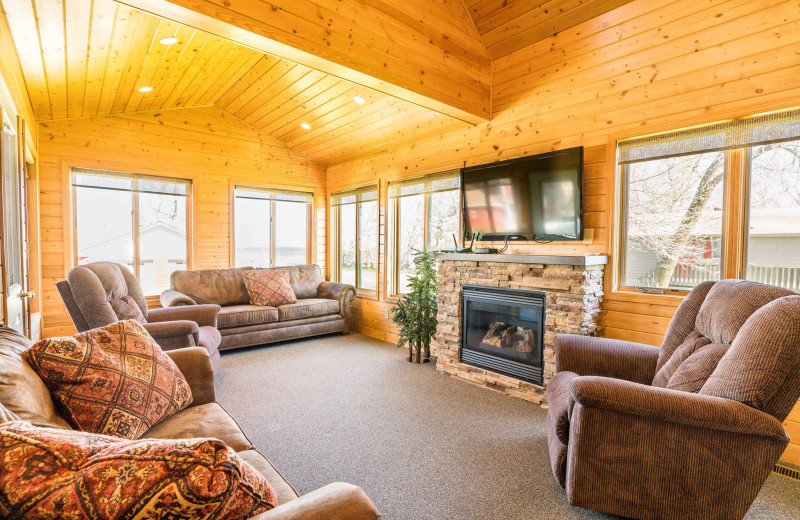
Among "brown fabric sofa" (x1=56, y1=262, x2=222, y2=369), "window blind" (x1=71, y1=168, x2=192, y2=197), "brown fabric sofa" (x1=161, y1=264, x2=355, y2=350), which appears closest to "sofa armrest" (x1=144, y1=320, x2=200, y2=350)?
"brown fabric sofa" (x1=56, y1=262, x2=222, y2=369)

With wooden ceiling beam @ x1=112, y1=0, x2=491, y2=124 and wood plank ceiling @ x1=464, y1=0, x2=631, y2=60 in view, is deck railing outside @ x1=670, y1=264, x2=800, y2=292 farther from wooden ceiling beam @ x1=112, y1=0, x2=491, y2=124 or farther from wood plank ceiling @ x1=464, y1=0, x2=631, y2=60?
→ wooden ceiling beam @ x1=112, y1=0, x2=491, y2=124

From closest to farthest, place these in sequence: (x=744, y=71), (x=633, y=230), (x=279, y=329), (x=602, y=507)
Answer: (x=602, y=507) → (x=744, y=71) → (x=633, y=230) → (x=279, y=329)

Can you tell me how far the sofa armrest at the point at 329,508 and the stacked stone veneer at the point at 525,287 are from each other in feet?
8.23

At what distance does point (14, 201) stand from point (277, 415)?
7.71 ft

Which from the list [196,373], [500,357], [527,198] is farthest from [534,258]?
[196,373]

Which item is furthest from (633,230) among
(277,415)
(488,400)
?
(277,415)

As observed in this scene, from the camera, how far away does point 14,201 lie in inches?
109

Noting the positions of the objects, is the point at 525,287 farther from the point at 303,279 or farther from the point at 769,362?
the point at 303,279

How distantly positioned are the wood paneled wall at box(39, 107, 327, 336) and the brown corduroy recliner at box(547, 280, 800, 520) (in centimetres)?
491

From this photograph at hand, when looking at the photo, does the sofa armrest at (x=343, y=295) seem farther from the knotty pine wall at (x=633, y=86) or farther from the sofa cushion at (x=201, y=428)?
the sofa cushion at (x=201, y=428)

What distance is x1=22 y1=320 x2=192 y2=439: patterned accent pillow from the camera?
1.31 meters

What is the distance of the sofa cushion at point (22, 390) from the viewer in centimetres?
105

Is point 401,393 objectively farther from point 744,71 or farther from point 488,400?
point 744,71

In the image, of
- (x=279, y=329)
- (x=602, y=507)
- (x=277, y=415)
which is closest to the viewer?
(x=602, y=507)
